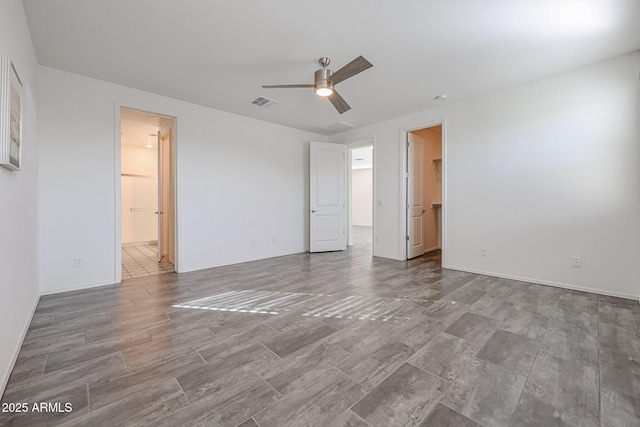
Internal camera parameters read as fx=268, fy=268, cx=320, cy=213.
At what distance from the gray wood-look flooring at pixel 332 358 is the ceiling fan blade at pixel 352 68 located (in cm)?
234

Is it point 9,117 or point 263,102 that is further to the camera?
point 263,102

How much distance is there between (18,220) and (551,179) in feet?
17.7

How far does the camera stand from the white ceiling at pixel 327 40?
7.17 feet

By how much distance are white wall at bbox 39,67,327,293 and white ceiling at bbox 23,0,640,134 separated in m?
0.46

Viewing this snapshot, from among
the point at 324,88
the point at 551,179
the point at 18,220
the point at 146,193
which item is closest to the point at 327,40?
the point at 324,88

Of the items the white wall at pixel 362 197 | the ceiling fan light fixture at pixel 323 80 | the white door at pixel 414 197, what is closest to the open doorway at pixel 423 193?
the white door at pixel 414 197

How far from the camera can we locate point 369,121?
525 centimetres

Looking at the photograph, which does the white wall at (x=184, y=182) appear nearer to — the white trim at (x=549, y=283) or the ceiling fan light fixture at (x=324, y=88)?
the ceiling fan light fixture at (x=324, y=88)

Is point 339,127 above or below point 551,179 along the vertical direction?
above

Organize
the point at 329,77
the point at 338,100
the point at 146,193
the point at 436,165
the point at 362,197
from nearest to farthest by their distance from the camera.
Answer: the point at 329,77, the point at 338,100, the point at 436,165, the point at 146,193, the point at 362,197

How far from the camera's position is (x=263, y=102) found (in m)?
4.20

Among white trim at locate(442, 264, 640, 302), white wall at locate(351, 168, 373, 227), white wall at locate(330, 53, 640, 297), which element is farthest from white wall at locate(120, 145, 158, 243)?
white wall at locate(351, 168, 373, 227)

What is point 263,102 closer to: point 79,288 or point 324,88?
point 324,88

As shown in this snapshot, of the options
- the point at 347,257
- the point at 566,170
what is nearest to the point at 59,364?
the point at 347,257
